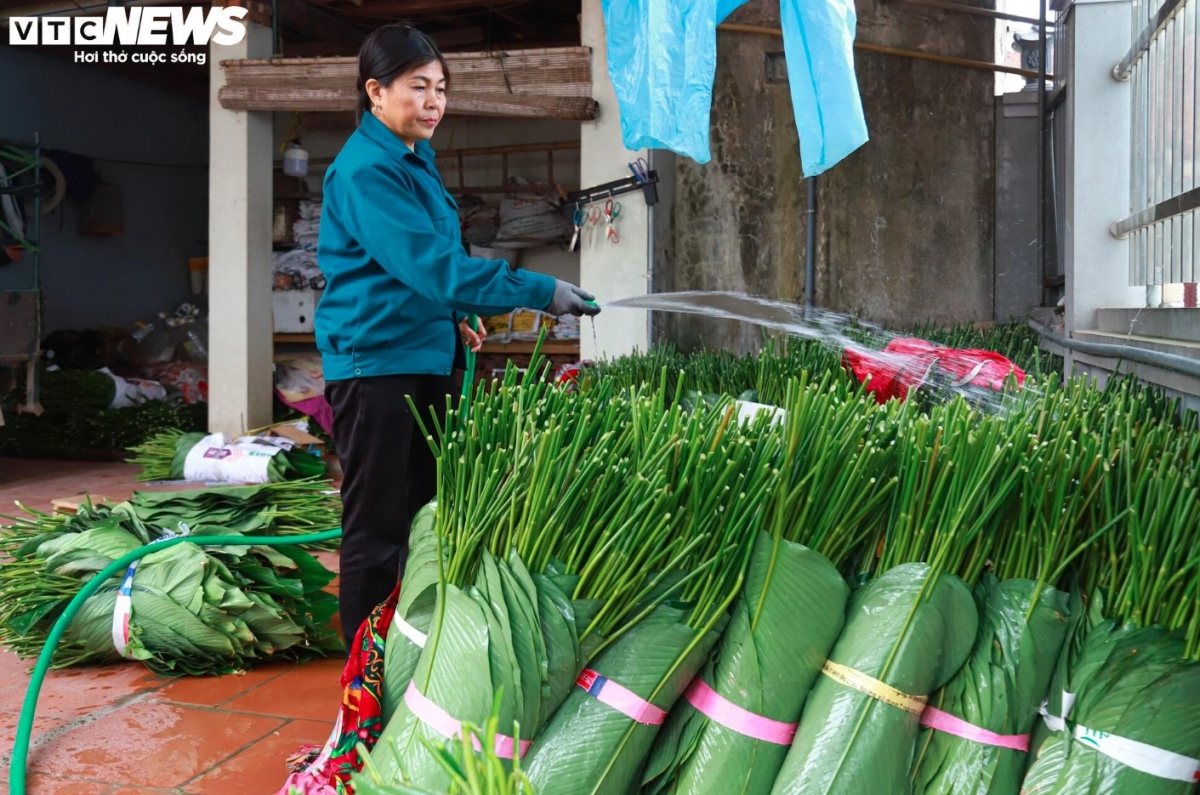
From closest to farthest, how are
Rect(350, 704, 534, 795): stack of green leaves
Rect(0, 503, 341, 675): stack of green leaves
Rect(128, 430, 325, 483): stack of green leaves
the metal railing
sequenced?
Rect(350, 704, 534, 795): stack of green leaves, the metal railing, Rect(0, 503, 341, 675): stack of green leaves, Rect(128, 430, 325, 483): stack of green leaves

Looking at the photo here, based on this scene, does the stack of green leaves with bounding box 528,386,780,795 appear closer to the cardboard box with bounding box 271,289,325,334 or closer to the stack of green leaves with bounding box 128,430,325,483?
the stack of green leaves with bounding box 128,430,325,483

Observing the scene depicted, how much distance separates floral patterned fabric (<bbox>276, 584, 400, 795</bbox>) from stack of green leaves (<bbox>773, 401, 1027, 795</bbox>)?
2.13 ft

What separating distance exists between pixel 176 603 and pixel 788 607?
77.9 inches

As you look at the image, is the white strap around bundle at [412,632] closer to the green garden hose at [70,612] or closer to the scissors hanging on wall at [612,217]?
the green garden hose at [70,612]

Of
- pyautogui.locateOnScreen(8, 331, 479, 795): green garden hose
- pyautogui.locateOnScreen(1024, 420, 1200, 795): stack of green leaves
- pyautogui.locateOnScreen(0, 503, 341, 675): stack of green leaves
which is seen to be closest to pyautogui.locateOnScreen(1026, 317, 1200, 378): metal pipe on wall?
pyautogui.locateOnScreen(1024, 420, 1200, 795): stack of green leaves

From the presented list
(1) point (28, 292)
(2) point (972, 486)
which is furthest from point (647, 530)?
(1) point (28, 292)

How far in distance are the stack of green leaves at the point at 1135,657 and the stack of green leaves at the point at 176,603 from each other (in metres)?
2.15

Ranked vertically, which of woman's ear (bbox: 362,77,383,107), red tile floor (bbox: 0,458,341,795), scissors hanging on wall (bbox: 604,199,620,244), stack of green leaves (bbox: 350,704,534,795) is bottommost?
red tile floor (bbox: 0,458,341,795)

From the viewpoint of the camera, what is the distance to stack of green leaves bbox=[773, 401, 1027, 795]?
48.3 inches

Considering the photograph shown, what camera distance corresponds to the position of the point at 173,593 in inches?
106

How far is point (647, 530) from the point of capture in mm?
1344

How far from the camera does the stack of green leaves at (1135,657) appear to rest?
1152 mm

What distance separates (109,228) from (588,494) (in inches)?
335

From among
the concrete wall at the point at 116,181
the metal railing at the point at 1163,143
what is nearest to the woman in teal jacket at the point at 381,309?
the metal railing at the point at 1163,143
